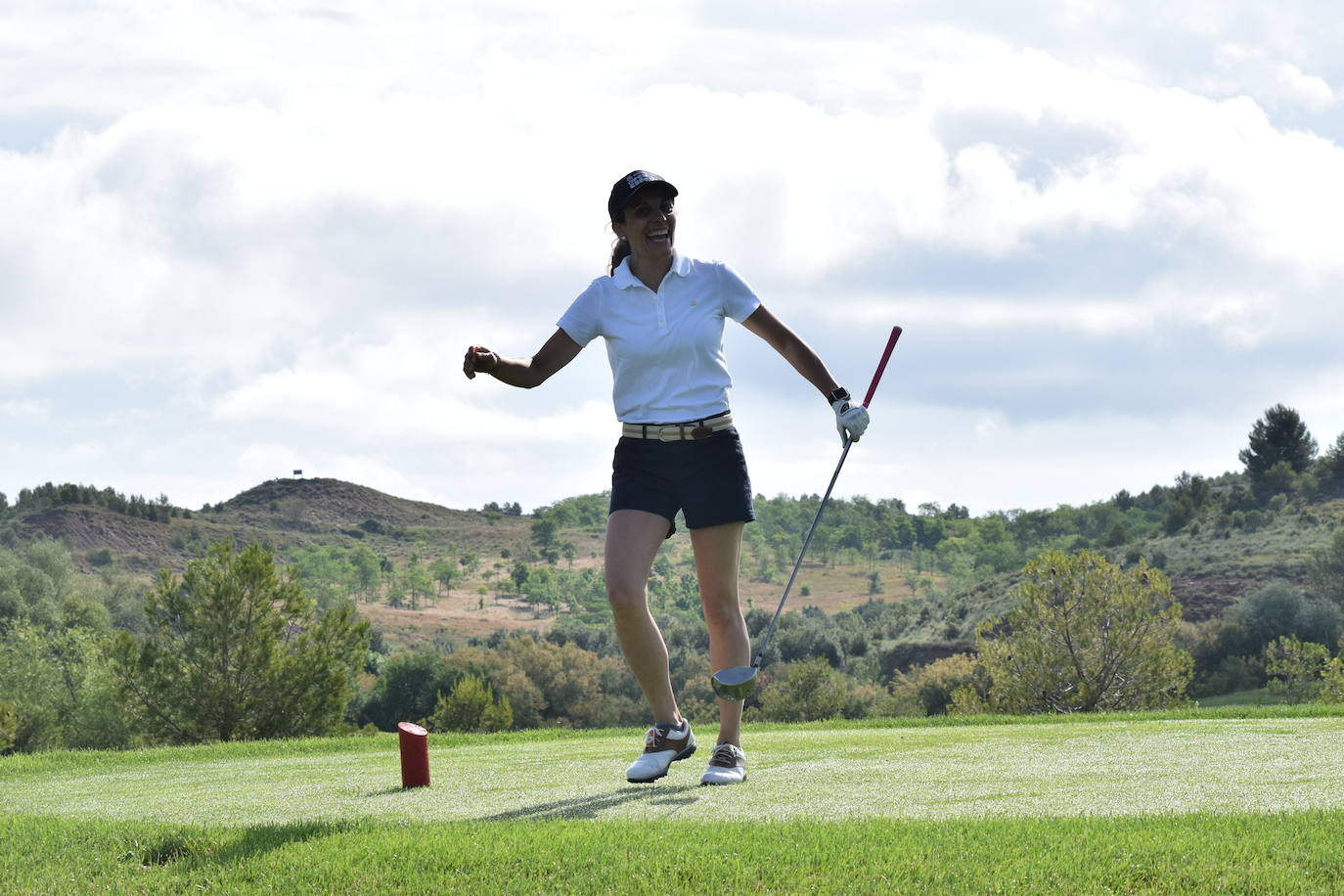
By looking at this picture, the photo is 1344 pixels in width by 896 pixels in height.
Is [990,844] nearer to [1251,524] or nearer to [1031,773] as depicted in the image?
[1031,773]

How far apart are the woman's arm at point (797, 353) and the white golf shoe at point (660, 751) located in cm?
170

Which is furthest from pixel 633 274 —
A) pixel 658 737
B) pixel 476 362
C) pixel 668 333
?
pixel 658 737

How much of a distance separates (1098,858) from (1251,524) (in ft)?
343

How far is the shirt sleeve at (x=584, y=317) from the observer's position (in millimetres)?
6254

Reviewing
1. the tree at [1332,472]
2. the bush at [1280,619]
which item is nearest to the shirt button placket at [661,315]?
the bush at [1280,619]

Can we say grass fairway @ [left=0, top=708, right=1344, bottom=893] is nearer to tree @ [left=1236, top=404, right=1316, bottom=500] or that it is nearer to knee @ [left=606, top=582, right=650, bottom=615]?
knee @ [left=606, top=582, right=650, bottom=615]

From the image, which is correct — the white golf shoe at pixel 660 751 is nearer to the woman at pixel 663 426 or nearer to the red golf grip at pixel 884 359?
the woman at pixel 663 426

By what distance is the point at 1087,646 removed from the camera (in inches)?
1464

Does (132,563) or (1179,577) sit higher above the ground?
(132,563)

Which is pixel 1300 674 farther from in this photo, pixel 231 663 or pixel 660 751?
pixel 660 751

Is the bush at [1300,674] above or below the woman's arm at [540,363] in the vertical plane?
below

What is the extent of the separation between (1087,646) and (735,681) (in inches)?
1314

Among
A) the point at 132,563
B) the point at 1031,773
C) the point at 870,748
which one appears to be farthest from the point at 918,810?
the point at 132,563

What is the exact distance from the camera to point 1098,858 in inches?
156
